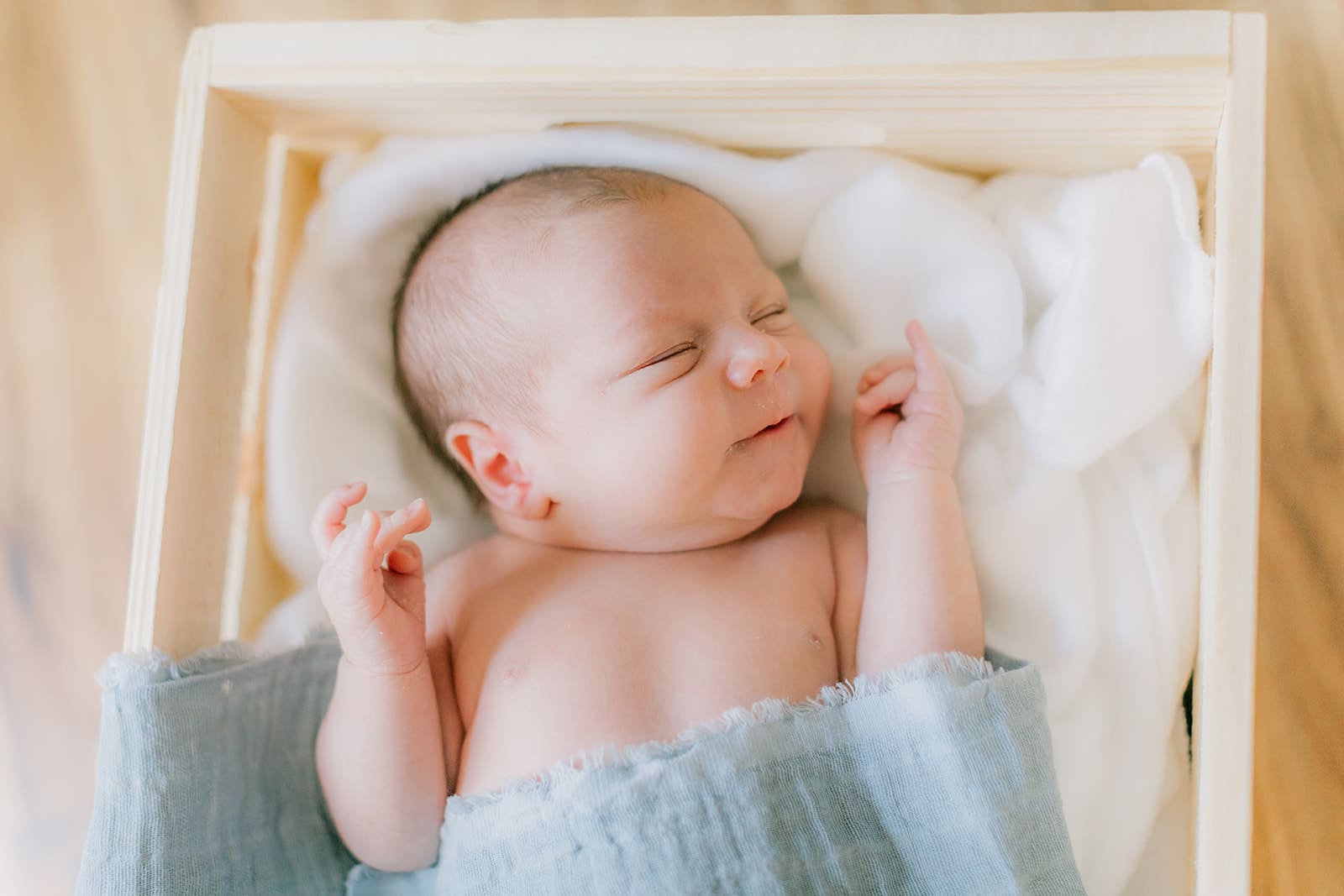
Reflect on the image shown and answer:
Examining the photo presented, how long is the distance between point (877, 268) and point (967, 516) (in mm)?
247

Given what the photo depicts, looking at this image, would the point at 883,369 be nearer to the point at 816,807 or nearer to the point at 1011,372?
the point at 1011,372

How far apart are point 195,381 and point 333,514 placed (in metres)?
0.19

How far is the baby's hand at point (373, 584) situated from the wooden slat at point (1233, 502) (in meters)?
0.61

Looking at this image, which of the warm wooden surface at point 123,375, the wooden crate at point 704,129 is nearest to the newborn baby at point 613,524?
the wooden crate at point 704,129

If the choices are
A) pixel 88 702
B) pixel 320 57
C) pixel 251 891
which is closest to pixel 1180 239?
pixel 320 57

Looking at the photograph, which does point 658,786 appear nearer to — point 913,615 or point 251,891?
point 913,615

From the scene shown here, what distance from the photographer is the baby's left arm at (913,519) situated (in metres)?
0.90

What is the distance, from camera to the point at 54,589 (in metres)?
1.26

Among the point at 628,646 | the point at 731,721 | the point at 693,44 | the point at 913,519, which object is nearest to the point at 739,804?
the point at 731,721

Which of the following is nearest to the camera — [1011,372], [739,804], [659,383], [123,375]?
[739,804]

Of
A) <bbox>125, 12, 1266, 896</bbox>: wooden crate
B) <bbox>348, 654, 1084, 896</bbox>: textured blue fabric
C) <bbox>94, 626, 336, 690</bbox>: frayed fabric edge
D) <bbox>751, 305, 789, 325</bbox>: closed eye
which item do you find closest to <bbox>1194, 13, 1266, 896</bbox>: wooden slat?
<bbox>125, 12, 1266, 896</bbox>: wooden crate

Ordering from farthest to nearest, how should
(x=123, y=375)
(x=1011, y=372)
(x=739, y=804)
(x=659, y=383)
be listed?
(x=123, y=375) < (x=1011, y=372) < (x=659, y=383) < (x=739, y=804)

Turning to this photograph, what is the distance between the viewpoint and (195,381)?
3.09ft

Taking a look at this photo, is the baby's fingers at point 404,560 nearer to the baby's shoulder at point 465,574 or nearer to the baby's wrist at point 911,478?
the baby's shoulder at point 465,574
